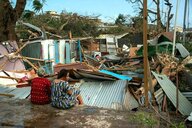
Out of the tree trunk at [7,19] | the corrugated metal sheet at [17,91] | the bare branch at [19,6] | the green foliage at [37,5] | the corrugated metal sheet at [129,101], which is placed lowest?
the corrugated metal sheet at [129,101]

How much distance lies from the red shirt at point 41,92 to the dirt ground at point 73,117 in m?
0.14

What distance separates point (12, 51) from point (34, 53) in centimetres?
146

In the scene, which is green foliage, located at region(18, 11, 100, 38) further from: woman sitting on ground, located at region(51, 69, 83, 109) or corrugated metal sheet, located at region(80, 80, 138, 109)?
woman sitting on ground, located at region(51, 69, 83, 109)

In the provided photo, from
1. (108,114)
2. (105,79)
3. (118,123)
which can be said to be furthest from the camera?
(105,79)

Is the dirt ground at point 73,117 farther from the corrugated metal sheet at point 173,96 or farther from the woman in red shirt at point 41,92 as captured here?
the corrugated metal sheet at point 173,96

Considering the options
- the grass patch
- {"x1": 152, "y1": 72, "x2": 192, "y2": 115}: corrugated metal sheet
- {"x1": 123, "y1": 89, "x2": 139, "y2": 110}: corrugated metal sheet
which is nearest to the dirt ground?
the grass patch

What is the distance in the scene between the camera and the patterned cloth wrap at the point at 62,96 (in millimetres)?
Result: 5969

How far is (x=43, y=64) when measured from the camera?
504 inches

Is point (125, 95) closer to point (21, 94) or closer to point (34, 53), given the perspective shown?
point (21, 94)

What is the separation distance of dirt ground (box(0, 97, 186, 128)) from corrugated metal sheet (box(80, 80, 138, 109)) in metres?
0.79

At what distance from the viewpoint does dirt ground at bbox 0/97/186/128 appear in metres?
5.11

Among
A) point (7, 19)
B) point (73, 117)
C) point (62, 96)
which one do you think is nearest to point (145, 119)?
point (73, 117)

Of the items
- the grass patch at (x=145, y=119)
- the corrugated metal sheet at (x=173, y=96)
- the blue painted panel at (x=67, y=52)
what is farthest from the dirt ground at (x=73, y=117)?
the blue painted panel at (x=67, y=52)

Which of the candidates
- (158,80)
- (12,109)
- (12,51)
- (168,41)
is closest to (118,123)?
(12,109)
